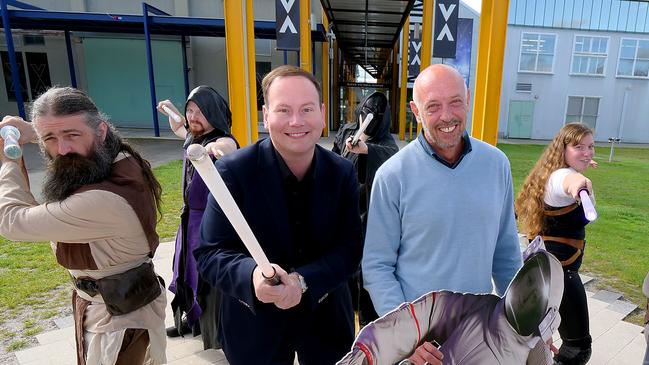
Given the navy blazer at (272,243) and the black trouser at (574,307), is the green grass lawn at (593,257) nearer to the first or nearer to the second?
the black trouser at (574,307)

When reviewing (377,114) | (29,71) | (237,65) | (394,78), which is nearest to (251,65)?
(237,65)

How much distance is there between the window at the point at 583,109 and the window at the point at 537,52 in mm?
2762

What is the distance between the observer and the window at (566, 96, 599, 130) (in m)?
25.5

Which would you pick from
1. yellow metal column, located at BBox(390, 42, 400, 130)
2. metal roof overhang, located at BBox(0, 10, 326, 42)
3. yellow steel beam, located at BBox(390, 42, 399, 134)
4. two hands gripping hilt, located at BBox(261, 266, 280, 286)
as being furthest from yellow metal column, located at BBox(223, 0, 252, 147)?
yellow metal column, located at BBox(390, 42, 400, 130)

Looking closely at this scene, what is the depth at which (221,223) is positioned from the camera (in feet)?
4.90

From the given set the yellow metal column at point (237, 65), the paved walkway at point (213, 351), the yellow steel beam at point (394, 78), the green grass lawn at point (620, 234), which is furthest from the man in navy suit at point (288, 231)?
the yellow steel beam at point (394, 78)

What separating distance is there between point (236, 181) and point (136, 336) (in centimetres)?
102

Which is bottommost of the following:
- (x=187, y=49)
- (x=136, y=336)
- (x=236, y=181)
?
(x=136, y=336)

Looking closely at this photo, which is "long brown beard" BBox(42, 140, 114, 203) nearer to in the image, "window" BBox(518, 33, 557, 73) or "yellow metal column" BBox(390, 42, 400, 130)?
"yellow metal column" BBox(390, 42, 400, 130)

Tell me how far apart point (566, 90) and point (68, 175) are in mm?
29554

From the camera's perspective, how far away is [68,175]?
5.39 ft

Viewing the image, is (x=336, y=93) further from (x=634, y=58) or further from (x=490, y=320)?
(x=634, y=58)

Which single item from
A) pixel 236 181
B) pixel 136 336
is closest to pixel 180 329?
pixel 136 336

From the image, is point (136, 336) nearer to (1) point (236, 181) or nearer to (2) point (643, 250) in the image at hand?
(1) point (236, 181)
